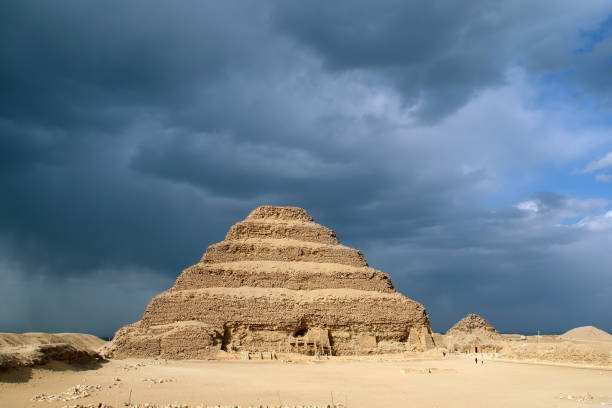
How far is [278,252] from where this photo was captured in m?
40.5

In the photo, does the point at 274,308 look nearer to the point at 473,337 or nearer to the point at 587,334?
the point at 473,337

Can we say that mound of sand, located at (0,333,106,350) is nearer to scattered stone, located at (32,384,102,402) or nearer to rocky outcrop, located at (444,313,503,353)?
scattered stone, located at (32,384,102,402)

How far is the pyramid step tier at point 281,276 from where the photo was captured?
3659cm

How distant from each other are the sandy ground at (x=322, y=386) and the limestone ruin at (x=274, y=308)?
270 inches

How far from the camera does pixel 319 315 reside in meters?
35.3

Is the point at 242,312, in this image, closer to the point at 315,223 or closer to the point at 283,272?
the point at 283,272

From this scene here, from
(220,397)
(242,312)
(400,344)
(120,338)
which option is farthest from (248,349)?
(220,397)

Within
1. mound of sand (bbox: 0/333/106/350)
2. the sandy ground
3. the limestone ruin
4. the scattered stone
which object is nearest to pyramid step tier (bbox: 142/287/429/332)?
the limestone ruin

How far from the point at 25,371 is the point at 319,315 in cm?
2228

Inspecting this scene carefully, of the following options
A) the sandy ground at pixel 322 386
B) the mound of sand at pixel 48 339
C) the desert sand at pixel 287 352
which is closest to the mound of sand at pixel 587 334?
Result: the desert sand at pixel 287 352

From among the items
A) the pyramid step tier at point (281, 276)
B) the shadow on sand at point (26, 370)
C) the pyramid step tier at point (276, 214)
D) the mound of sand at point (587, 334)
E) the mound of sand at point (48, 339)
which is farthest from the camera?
the mound of sand at point (587, 334)

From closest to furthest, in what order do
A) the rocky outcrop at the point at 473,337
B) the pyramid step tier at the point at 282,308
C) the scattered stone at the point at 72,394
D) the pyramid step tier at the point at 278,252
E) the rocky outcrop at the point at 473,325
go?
1. the scattered stone at the point at 72,394
2. the pyramid step tier at the point at 282,308
3. the pyramid step tier at the point at 278,252
4. the rocky outcrop at the point at 473,337
5. the rocky outcrop at the point at 473,325

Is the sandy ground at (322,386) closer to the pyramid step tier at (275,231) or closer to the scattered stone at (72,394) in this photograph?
the scattered stone at (72,394)

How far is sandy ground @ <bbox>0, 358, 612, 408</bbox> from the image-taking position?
1464cm
